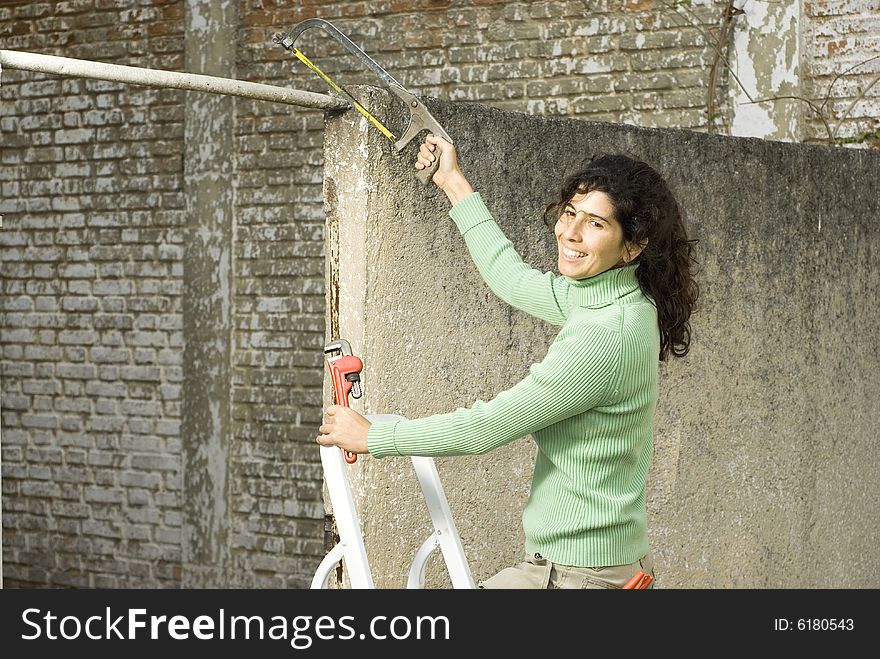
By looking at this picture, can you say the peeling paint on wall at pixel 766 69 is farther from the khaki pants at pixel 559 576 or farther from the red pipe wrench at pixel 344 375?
the red pipe wrench at pixel 344 375

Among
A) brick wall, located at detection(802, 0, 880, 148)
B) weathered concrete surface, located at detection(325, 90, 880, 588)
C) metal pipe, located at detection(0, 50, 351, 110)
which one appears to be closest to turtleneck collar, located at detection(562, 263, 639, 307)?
weathered concrete surface, located at detection(325, 90, 880, 588)

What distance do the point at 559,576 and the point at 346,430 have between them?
0.47 meters

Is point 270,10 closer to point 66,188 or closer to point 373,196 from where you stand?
point 66,188

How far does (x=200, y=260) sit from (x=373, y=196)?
3650 millimetres

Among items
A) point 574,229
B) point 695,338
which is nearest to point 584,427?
point 574,229

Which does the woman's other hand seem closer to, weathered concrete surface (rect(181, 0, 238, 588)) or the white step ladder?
the white step ladder

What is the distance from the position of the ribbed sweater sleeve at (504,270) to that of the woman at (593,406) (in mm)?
163

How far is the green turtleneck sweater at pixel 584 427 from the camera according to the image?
7.40 feet

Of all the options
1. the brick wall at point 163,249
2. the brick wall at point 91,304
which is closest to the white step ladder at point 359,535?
the brick wall at point 163,249

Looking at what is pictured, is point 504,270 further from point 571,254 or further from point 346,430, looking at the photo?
point 346,430

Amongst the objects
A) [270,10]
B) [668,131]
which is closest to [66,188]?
[270,10]

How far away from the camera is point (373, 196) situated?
9.39 ft

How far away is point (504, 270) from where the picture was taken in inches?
110

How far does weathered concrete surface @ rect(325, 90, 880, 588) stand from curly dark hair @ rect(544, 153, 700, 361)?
55 centimetres
